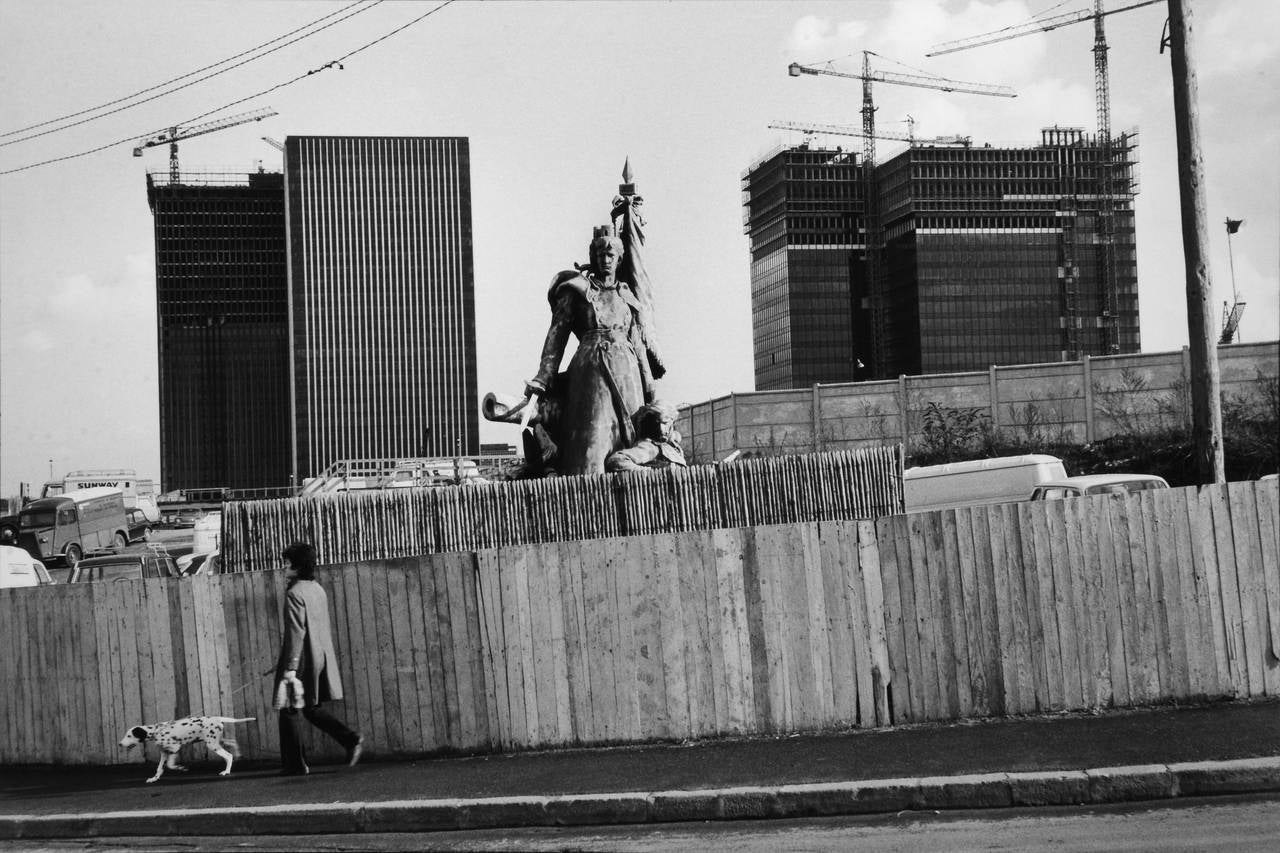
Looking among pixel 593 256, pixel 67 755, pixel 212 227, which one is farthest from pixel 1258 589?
pixel 212 227

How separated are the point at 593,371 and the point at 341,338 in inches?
6153

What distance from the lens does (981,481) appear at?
86.0 ft

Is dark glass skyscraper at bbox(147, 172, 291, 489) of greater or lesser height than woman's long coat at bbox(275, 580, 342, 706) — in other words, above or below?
above

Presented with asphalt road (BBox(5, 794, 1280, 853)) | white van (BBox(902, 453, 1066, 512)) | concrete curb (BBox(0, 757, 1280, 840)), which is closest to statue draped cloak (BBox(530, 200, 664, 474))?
concrete curb (BBox(0, 757, 1280, 840))

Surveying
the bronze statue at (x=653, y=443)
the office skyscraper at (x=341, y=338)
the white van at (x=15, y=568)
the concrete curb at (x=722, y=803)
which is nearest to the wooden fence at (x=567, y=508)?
Result: the bronze statue at (x=653, y=443)

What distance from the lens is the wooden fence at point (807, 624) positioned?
11055mm

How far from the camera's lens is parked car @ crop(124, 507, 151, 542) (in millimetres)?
71537

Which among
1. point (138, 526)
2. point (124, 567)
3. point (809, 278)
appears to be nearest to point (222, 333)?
point (809, 278)

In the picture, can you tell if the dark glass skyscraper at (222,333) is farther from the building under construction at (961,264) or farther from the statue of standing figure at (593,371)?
the statue of standing figure at (593,371)

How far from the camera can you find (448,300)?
16512cm

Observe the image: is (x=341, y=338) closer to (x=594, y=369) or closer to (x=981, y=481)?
(x=981, y=481)

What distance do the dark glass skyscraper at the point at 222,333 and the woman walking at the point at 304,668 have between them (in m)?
163

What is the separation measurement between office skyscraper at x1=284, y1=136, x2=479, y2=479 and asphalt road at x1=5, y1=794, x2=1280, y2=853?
152795 millimetres

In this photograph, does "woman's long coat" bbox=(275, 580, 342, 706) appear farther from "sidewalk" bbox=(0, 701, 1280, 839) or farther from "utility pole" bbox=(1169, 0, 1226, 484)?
"utility pole" bbox=(1169, 0, 1226, 484)
